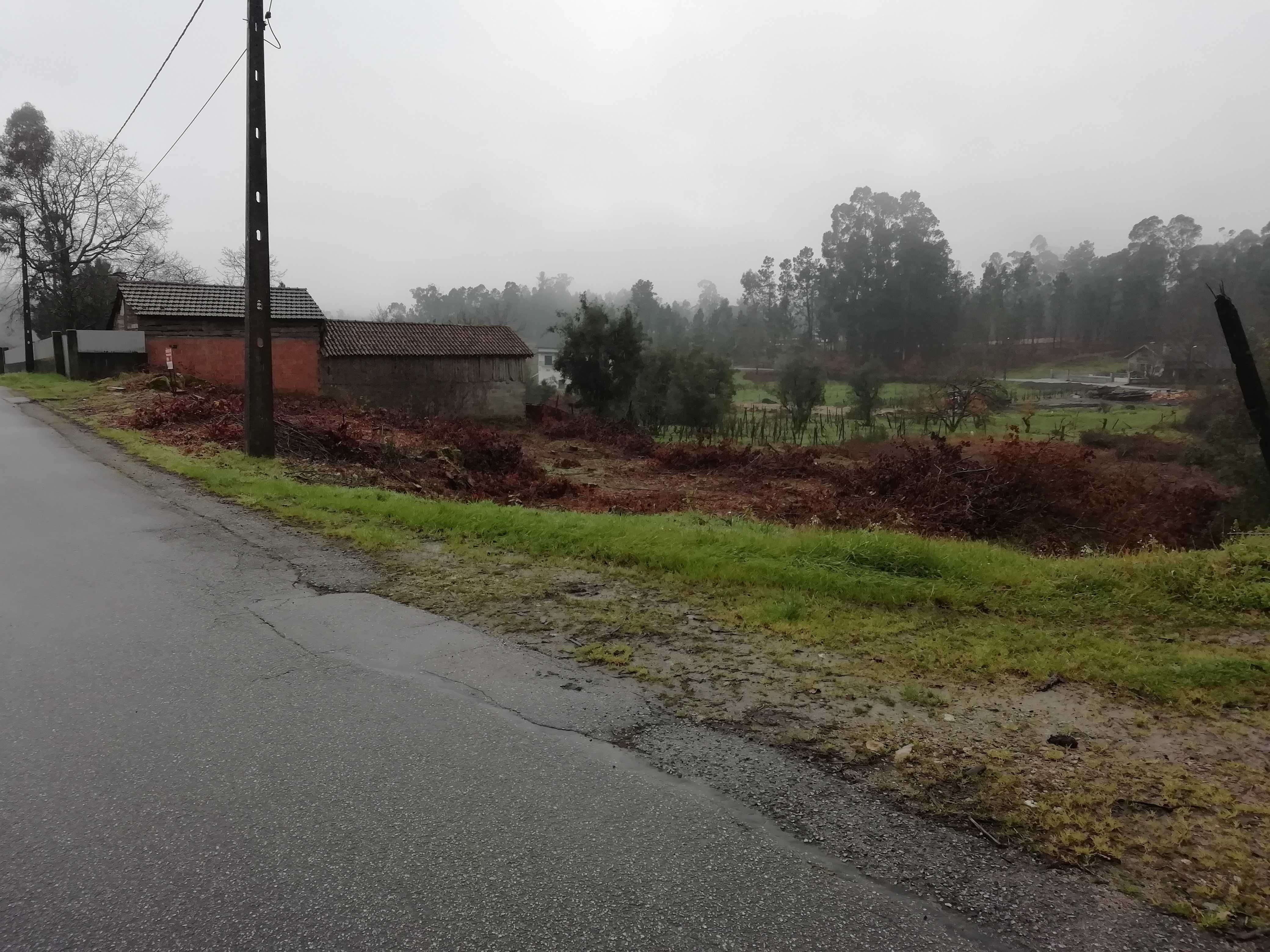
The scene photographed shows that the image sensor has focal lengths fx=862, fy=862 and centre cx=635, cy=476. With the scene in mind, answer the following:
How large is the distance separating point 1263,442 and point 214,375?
108 ft

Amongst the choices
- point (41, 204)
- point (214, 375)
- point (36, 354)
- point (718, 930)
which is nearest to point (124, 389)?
point (214, 375)

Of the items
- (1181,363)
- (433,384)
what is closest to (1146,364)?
(1181,363)

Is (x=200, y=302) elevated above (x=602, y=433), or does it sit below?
above

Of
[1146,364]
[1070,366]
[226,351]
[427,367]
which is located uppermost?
[1070,366]

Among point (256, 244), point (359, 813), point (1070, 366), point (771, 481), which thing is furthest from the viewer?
point (1070, 366)

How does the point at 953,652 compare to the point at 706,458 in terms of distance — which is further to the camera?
Answer: the point at 706,458

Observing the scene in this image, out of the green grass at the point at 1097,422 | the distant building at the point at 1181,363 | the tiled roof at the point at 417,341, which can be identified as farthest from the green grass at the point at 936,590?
the distant building at the point at 1181,363

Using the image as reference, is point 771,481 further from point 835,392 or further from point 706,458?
point 835,392

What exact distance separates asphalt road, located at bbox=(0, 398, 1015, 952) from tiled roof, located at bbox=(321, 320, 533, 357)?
3127cm

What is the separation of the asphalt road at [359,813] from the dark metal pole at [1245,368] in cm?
649

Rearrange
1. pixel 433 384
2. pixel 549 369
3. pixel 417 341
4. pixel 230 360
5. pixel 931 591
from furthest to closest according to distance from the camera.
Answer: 1. pixel 549 369
2. pixel 417 341
3. pixel 433 384
4. pixel 230 360
5. pixel 931 591

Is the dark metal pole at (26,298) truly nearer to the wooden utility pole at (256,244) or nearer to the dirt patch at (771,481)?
the dirt patch at (771,481)

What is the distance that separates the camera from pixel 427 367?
124 ft

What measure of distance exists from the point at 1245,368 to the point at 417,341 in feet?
114
